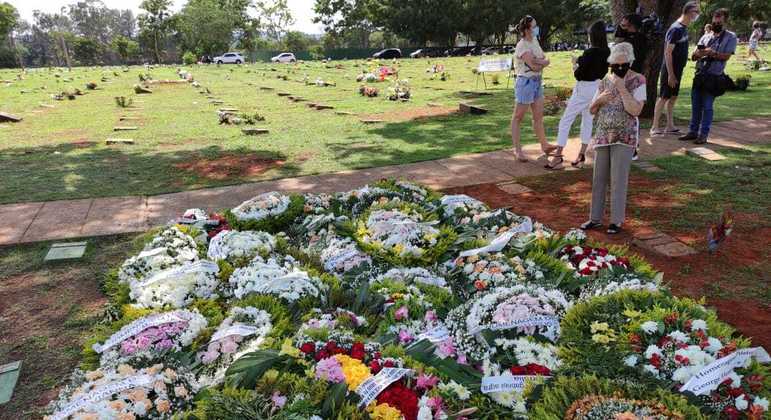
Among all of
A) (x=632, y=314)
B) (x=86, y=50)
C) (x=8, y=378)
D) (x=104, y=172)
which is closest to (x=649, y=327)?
(x=632, y=314)

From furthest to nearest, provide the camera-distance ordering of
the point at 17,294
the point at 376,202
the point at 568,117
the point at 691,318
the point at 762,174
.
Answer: the point at 568,117
the point at 762,174
the point at 376,202
the point at 17,294
the point at 691,318

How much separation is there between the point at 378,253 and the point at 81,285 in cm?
222

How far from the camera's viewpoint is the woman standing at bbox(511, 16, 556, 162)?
646 centimetres

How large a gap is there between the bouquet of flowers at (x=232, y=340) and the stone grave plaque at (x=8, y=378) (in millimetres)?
1065

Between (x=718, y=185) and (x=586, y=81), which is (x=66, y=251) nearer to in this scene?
(x=586, y=81)

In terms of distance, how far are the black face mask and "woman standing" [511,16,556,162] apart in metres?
2.23

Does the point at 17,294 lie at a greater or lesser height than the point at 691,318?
lesser

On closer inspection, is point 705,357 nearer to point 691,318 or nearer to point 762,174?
point 691,318

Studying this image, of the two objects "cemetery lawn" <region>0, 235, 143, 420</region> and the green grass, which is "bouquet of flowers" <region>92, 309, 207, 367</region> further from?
the green grass

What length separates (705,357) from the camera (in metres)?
2.12

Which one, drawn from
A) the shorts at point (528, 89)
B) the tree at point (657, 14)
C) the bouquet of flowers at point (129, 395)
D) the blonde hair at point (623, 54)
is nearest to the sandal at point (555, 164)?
the shorts at point (528, 89)

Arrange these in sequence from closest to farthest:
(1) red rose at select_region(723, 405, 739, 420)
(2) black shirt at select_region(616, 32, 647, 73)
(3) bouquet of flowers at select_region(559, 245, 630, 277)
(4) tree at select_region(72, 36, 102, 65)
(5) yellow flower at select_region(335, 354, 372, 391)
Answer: (1) red rose at select_region(723, 405, 739, 420) → (5) yellow flower at select_region(335, 354, 372, 391) → (3) bouquet of flowers at select_region(559, 245, 630, 277) → (2) black shirt at select_region(616, 32, 647, 73) → (4) tree at select_region(72, 36, 102, 65)

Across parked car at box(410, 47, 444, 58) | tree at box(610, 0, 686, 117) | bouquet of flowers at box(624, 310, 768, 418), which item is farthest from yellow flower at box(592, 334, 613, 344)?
parked car at box(410, 47, 444, 58)

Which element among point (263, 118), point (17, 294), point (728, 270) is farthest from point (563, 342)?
point (263, 118)
